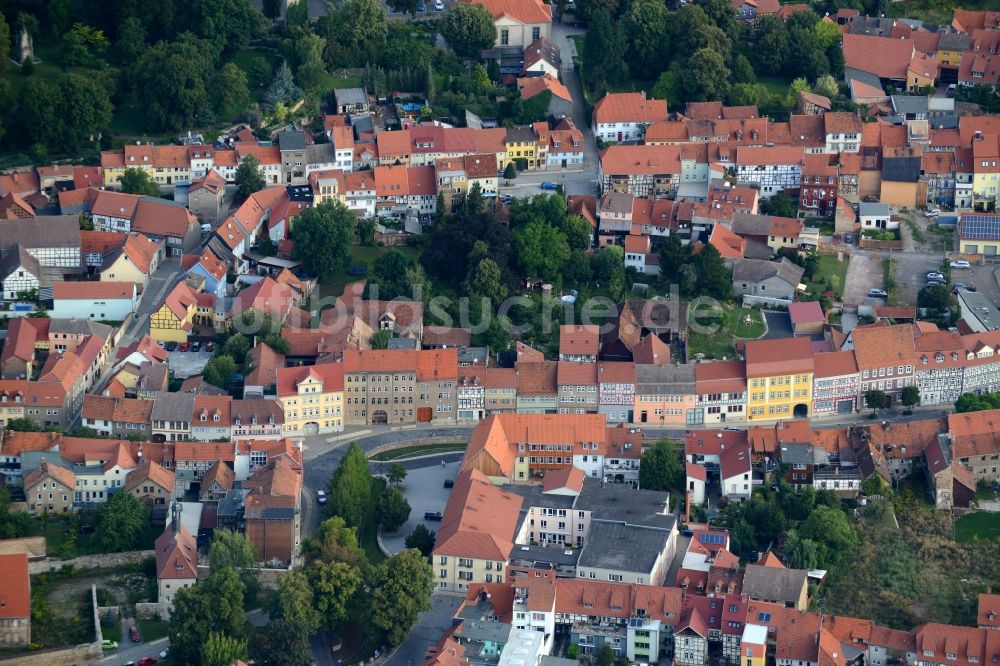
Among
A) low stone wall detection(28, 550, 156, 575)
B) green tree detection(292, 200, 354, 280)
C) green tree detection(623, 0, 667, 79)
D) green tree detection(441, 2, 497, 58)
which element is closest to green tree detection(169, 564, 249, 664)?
low stone wall detection(28, 550, 156, 575)

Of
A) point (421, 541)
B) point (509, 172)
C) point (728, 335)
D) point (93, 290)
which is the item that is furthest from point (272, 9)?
point (421, 541)

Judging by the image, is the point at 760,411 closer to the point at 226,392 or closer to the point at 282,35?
the point at 226,392

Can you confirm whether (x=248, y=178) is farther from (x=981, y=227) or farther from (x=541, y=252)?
(x=981, y=227)

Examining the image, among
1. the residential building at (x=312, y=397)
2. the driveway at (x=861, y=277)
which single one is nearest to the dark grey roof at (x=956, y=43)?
the driveway at (x=861, y=277)

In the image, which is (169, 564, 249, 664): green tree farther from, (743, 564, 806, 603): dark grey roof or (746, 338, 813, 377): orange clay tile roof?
(746, 338, 813, 377): orange clay tile roof

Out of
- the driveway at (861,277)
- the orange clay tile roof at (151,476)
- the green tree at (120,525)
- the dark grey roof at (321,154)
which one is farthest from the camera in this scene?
the dark grey roof at (321,154)

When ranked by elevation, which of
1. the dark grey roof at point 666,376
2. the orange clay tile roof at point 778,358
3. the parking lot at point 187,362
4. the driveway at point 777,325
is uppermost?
the orange clay tile roof at point 778,358

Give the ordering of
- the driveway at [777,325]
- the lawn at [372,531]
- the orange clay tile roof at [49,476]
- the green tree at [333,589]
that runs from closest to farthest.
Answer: the green tree at [333,589], the lawn at [372,531], the orange clay tile roof at [49,476], the driveway at [777,325]

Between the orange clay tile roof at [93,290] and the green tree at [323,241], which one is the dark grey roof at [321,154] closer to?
the green tree at [323,241]
